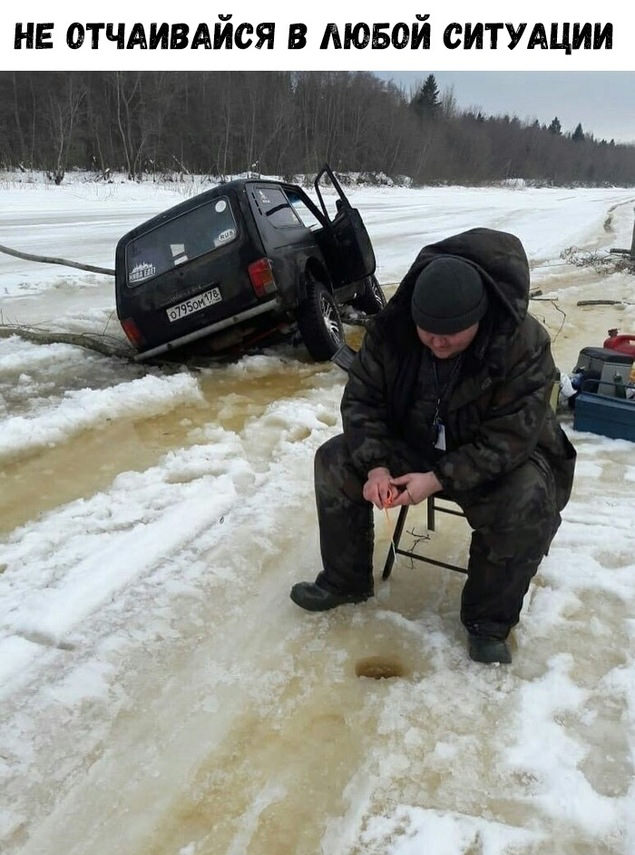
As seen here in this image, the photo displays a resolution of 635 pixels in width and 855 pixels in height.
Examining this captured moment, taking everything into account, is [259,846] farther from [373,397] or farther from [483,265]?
[483,265]

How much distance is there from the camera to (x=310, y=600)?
9.49 ft

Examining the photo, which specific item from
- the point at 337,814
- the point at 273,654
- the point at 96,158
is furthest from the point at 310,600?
the point at 96,158

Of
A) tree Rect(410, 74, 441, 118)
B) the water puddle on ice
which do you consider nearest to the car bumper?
the water puddle on ice

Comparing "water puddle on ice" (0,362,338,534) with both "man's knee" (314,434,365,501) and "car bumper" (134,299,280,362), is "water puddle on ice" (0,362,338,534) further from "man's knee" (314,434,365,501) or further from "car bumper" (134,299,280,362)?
"man's knee" (314,434,365,501)

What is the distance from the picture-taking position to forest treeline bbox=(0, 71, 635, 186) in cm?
3953

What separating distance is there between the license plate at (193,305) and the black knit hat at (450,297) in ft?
12.5

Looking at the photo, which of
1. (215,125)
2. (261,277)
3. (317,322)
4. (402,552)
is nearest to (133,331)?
(261,277)

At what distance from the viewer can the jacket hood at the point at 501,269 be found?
232cm

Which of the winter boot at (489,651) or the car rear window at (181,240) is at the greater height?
the car rear window at (181,240)

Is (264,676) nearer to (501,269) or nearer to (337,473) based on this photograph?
(337,473)

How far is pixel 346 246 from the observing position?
23.4 ft

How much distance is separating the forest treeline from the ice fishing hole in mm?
35006

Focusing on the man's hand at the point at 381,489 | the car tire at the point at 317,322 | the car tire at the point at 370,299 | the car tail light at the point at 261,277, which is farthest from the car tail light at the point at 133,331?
the man's hand at the point at 381,489

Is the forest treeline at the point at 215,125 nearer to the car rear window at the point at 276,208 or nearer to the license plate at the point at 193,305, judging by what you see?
the car rear window at the point at 276,208
